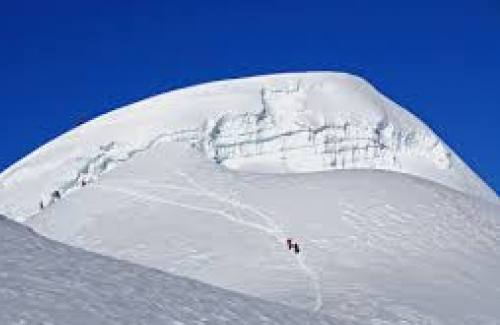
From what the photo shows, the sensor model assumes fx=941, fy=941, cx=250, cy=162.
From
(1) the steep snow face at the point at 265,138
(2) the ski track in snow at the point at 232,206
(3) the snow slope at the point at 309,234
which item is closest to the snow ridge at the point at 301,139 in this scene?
(1) the steep snow face at the point at 265,138

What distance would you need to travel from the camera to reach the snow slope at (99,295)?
1124 cm

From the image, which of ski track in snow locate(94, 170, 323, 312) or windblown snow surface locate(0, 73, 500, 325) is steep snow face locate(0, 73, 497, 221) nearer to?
windblown snow surface locate(0, 73, 500, 325)

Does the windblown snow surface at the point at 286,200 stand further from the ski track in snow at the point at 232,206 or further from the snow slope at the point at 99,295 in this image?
the snow slope at the point at 99,295

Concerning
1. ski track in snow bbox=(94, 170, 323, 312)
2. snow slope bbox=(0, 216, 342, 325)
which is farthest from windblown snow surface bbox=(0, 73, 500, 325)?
snow slope bbox=(0, 216, 342, 325)

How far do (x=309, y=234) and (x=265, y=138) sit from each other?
1273 inches

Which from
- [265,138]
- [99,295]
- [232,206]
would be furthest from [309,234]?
[265,138]

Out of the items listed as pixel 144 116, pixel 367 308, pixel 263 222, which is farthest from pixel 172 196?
pixel 144 116

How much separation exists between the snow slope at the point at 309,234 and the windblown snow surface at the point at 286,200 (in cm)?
11

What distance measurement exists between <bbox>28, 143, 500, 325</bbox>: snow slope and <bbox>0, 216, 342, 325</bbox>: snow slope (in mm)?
10539

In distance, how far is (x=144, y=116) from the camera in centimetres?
7644

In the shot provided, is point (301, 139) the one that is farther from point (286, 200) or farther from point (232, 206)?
point (232, 206)

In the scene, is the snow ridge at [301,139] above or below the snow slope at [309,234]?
above

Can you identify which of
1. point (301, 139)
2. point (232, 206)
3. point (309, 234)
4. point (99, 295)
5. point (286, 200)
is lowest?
point (309, 234)

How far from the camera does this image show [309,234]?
130 feet
